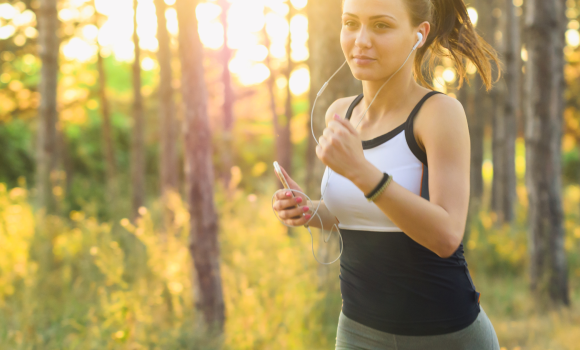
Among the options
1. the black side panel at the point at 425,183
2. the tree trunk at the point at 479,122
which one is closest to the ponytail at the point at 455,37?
the black side panel at the point at 425,183

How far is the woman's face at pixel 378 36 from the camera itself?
5.04ft

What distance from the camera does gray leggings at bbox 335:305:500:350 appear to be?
1.53 meters

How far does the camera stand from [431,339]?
1.53 metres

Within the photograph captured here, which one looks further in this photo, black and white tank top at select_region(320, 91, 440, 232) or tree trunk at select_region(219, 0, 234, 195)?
tree trunk at select_region(219, 0, 234, 195)

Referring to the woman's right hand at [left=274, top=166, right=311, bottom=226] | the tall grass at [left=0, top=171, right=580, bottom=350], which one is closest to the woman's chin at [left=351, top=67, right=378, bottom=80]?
the woman's right hand at [left=274, top=166, right=311, bottom=226]

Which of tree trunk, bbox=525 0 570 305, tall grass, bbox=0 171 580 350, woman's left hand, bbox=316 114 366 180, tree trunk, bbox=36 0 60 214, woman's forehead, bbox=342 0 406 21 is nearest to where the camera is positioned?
woman's left hand, bbox=316 114 366 180

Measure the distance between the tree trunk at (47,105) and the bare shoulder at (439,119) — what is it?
24.7 ft

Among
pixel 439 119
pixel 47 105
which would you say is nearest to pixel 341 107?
pixel 439 119

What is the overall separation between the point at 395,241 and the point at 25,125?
70.3 feet

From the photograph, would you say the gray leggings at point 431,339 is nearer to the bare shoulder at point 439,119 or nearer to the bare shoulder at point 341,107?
the bare shoulder at point 439,119

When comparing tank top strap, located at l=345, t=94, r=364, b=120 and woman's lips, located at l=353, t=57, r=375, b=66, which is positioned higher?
woman's lips, located at l=353, t=57, r=375, b=66

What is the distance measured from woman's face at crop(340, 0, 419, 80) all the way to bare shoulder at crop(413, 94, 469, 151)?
201 mm

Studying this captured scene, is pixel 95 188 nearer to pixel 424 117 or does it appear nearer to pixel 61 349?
pixel 61 349

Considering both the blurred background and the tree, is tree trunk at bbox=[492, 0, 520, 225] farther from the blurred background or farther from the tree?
the tree
